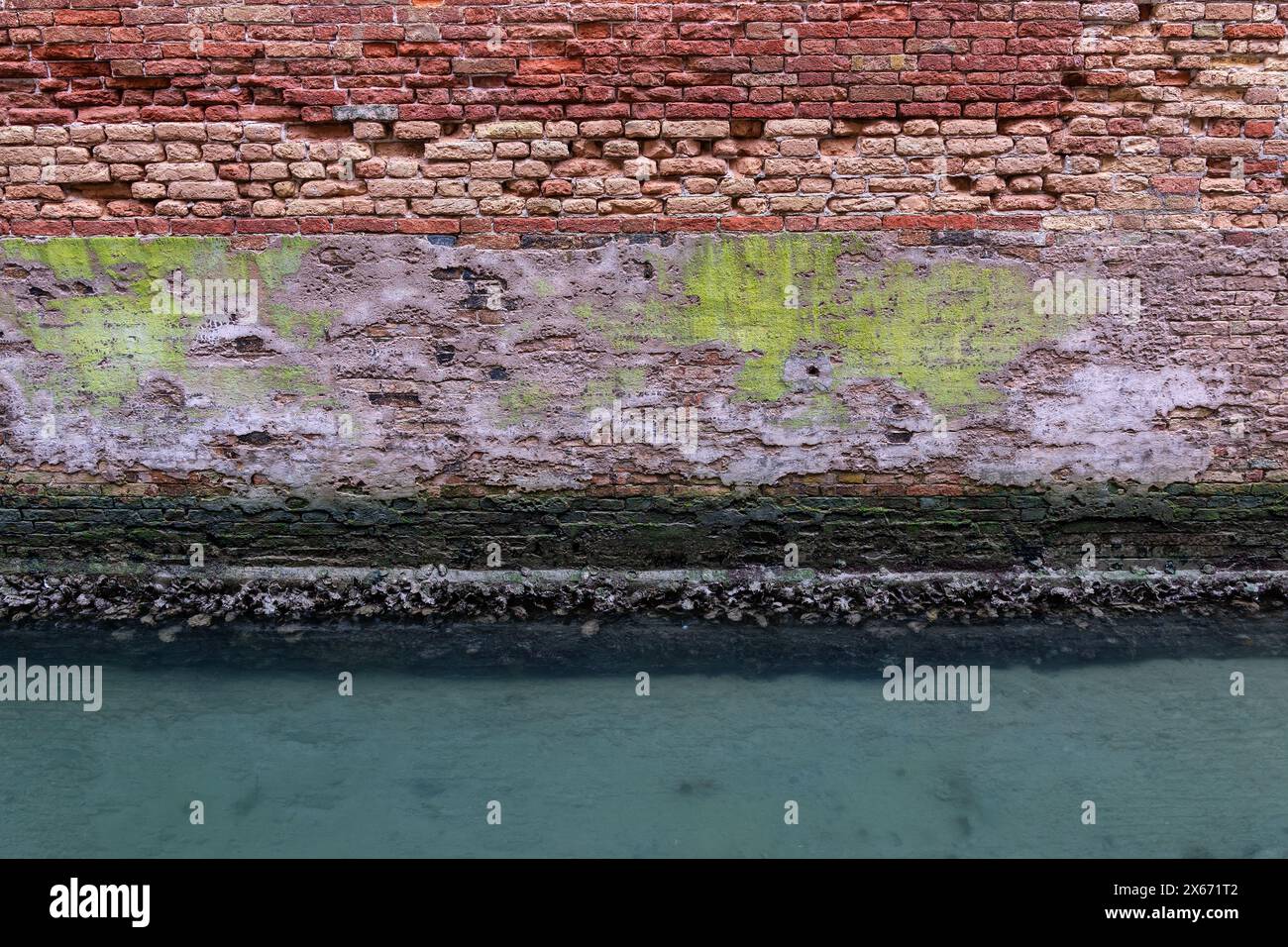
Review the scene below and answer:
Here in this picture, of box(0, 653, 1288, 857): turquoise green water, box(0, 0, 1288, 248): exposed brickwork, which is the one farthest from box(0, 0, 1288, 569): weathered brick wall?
box(0, 653, 1288, 857): turquoise green water

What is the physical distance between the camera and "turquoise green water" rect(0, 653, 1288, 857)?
2.70m

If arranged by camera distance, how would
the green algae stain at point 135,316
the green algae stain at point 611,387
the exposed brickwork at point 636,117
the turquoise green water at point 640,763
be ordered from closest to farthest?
the turquoise green water at point 640,763
the exposed brickwork at point 636,117
the green algae stain at point 135,316
the green algae stain at point 611,387

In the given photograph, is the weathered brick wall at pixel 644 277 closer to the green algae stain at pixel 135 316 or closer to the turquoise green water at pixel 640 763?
the green algae stain at pixel 135 316

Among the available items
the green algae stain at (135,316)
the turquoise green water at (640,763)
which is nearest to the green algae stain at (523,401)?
the green algae stain at (135,316)

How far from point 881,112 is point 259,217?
2779 mm

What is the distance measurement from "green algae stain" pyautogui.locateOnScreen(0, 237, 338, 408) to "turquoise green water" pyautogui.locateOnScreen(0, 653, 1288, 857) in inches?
52.9

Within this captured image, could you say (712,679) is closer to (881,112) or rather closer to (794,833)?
(794,833)

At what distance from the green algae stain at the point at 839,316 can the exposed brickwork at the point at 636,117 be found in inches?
6.8

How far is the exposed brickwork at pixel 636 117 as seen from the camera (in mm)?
3732

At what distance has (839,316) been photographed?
3.98 metres

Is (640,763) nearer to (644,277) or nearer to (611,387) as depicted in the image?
(611,387)

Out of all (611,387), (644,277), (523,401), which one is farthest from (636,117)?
(523,401)

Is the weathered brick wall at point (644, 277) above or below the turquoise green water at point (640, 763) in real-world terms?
above

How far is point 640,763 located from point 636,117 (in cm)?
268
